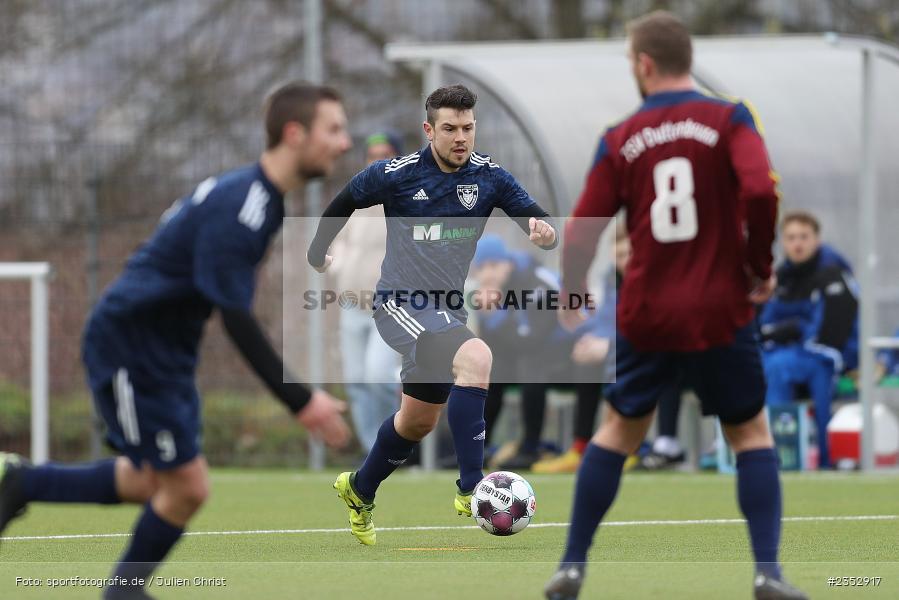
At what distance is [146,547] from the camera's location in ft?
18.3

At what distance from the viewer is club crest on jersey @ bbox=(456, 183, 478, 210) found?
8297 millimetres

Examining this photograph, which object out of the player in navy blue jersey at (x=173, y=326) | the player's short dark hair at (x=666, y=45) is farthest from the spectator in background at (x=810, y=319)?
the player in navy blue jersey at (x=173, y=326)

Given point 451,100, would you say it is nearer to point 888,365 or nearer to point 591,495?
point 591,495

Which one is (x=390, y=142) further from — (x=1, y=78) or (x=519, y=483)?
(x=1, y=78)

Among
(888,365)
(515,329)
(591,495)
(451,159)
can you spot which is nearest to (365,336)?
(515,329)

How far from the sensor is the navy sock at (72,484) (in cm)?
581

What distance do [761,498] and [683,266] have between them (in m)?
0.79

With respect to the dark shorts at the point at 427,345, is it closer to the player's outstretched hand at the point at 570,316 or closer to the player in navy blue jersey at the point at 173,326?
the player's outstretched hand at the point at 570,316

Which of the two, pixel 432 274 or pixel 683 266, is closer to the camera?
pixel 683 266

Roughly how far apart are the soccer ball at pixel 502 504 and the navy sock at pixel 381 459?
0.53 m

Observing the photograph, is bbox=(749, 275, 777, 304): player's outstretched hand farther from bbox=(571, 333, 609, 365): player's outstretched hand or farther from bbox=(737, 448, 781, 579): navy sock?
bbox=(571, 333, 609, 365): player's outstretched hand

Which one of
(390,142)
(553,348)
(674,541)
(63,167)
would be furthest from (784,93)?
(674,541)

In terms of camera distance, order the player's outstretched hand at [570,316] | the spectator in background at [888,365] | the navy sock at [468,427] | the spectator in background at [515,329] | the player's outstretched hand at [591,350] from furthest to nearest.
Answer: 1. the spectator in background at [888,365]
2. the player's outstretched hand at [591,350]
3. the spectator in background at [515,329]
4. the navy sock at [468,427]
5. the player's outstretched hand at [570,316]

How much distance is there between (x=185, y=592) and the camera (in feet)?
19.7
